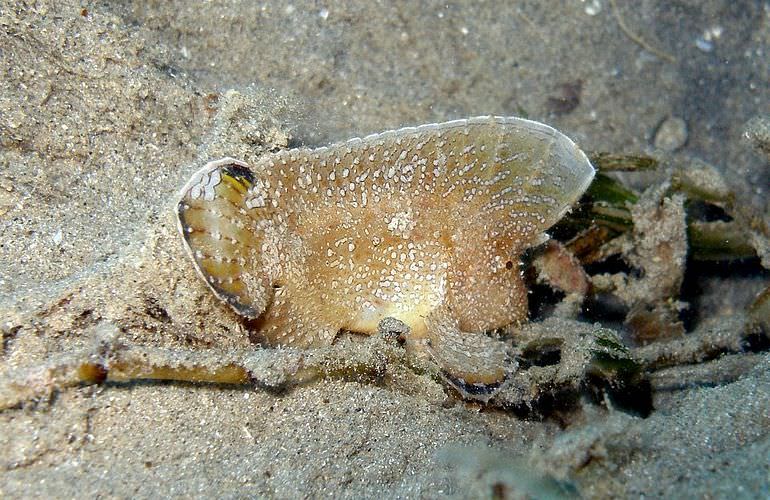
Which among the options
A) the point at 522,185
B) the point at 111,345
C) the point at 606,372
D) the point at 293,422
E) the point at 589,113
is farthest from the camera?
the point at 589,113

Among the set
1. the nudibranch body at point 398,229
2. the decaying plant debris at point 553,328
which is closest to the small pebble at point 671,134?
the decaying plant debris at point 553,328

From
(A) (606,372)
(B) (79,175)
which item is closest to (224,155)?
(B) (79,175)

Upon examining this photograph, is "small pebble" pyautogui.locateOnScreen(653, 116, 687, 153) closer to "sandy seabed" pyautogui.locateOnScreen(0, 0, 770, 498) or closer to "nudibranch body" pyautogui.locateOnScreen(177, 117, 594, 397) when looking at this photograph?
"sandy seabed" pyautogui.locateOnScreen(0, 0, 770, 498)

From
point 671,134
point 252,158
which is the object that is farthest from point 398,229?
point 671,134

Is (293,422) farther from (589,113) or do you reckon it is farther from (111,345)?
(589,113)

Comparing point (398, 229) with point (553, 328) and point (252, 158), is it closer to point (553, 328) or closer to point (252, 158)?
point (252, 158)

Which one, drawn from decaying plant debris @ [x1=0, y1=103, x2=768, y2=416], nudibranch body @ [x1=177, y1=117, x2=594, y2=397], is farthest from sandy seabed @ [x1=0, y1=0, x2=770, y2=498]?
nudibranch body @ [x1=177, y1=117, x2=594, y2=397]
